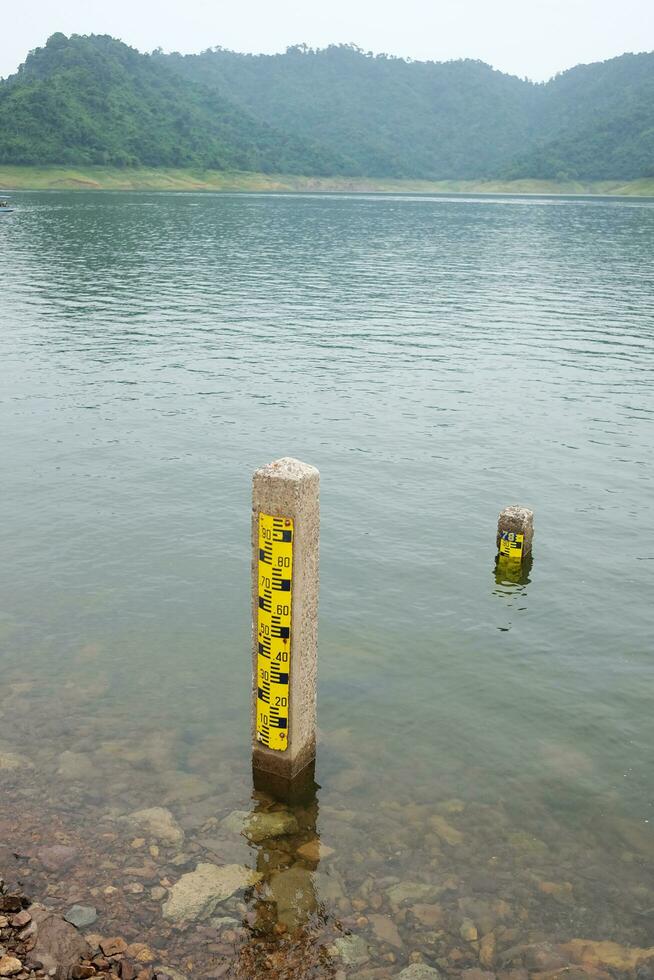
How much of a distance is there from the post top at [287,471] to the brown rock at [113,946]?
3635 mm

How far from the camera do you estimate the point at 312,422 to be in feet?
72.8

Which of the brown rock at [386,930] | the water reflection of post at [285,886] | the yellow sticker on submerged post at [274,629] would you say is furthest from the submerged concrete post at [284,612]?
the brown rock at [386,930]

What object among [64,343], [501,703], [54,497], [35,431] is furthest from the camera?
[64,343]

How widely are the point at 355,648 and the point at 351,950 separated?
4.97m

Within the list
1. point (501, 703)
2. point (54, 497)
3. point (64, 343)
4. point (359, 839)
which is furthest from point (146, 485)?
point (64, 343)

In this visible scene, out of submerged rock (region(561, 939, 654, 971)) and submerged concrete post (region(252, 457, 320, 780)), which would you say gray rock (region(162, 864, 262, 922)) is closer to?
submerged concrete post (region(252, 457, 320, 780))

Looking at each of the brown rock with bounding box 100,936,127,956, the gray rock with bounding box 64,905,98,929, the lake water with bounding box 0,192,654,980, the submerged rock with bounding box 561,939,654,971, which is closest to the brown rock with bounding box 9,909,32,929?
the gray rock with bounding box 64,905,98,929

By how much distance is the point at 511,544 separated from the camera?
13.4 metres

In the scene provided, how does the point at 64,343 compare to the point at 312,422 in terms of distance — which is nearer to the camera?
the point at 312,422

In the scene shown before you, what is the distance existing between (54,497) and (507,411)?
12.6 metres

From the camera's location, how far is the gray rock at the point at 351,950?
6438mm

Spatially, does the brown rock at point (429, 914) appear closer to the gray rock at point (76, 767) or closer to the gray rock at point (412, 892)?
the gray rock at point (412, 892)

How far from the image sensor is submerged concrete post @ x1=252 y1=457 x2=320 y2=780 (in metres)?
7.21

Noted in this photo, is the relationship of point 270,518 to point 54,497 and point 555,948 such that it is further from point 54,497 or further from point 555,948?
point 54,497
